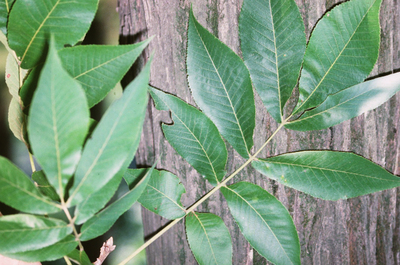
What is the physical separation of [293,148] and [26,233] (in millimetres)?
517

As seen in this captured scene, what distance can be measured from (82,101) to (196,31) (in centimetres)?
30

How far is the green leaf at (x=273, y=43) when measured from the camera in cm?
53

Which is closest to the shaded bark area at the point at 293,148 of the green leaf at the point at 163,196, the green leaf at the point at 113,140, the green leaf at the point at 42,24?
the green leaf at the point at 163,196

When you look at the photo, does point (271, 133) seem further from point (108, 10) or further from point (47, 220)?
point (108, 10)

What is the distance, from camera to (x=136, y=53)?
40cm

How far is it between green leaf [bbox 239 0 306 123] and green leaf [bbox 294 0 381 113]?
3 cm

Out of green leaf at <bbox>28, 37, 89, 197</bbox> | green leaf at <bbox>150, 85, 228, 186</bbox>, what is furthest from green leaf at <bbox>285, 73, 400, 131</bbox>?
green leaf at <bbox>28, 37, 89, 197</bbox>

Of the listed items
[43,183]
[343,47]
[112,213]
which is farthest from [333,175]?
[43,183]

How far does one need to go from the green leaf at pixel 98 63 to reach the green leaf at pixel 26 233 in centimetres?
17

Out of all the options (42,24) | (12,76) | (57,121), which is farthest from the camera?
(12,76)

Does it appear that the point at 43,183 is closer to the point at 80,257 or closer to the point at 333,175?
the point at 80,257

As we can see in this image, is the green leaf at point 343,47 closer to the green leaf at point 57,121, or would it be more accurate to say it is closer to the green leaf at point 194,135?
the green leaf at point 194,135

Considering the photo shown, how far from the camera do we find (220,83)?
0.54 m

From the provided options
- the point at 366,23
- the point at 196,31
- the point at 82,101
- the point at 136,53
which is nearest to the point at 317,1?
the point at 366,23
